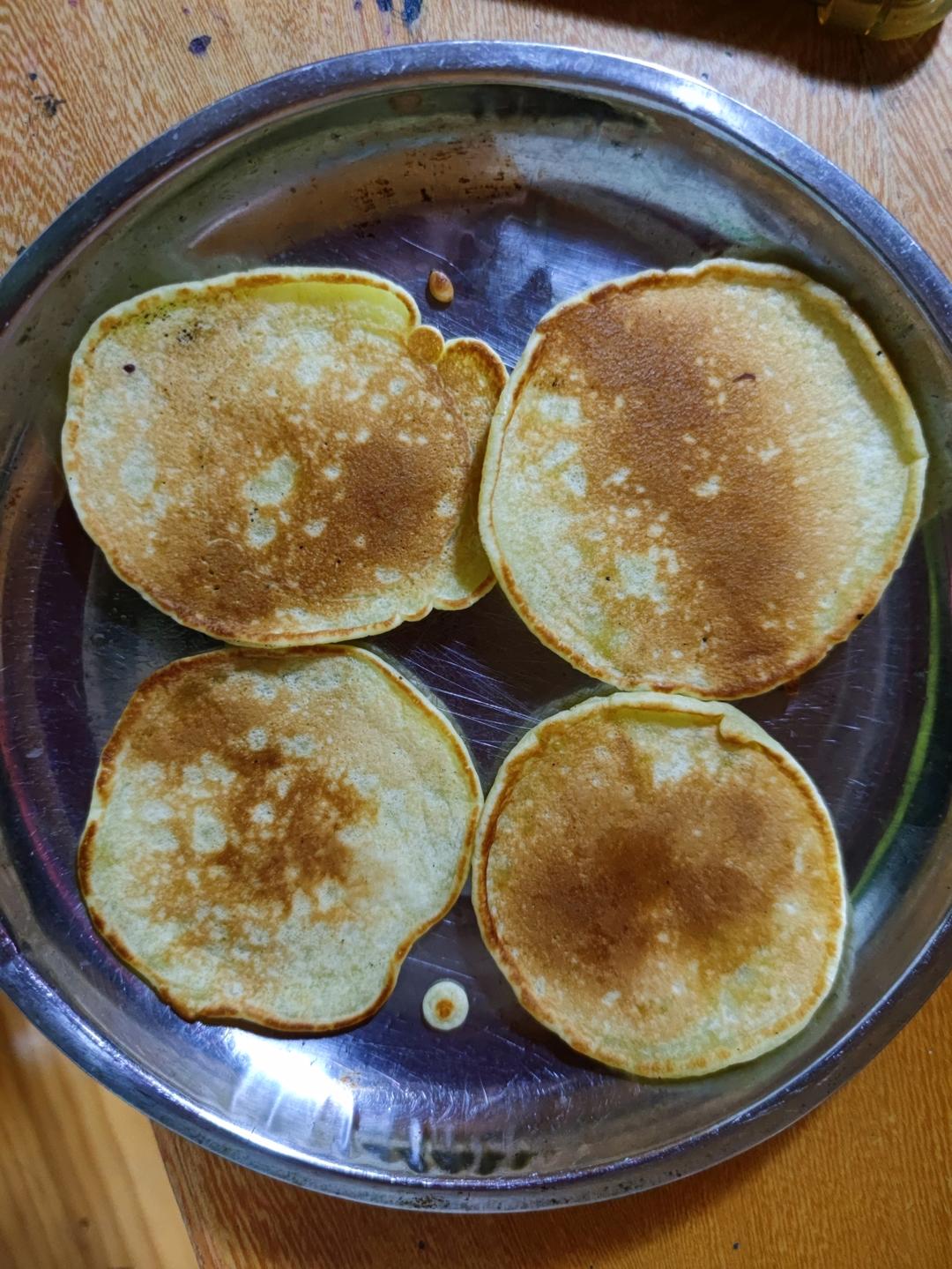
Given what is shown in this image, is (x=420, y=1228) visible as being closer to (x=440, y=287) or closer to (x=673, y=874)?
(x=673, y=874)

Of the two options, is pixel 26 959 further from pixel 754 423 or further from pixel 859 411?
pixel 859 411

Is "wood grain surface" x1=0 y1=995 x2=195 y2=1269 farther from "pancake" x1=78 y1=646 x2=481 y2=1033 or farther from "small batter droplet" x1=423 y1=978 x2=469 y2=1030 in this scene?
"small batter droplet" x1=423 y1=978 x2=469 y2=1030

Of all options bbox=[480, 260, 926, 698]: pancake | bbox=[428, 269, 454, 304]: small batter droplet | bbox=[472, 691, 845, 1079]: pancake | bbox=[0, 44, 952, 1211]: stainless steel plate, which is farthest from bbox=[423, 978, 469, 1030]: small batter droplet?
bbox=[428, 269, 454, 304]: small batter droplet

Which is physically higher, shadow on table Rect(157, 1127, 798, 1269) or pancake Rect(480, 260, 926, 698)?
pancake Rect(480, 260, 926, 698)

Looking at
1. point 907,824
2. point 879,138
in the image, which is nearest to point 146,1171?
point 907,824

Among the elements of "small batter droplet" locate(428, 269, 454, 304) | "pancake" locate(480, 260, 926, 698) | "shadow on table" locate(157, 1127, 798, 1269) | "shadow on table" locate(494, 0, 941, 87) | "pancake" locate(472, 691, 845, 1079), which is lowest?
"shadow on table" locate(157, 1127, 798, 1269)

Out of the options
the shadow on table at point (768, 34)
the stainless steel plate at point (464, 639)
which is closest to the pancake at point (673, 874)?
the stainless steel plate at point (464, 639)
